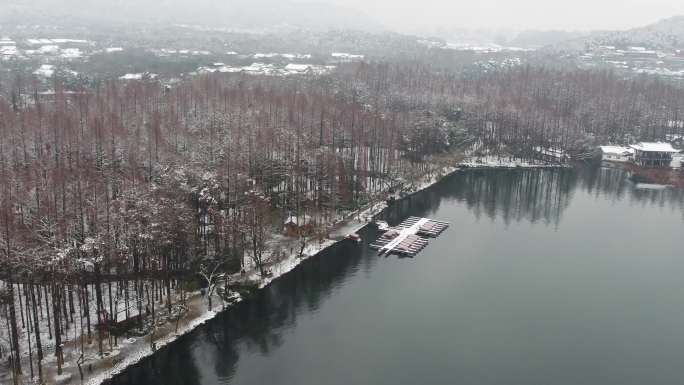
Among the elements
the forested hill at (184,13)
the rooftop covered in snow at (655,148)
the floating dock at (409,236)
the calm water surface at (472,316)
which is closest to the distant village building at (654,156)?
the rooftop covered in snow at (655,148)

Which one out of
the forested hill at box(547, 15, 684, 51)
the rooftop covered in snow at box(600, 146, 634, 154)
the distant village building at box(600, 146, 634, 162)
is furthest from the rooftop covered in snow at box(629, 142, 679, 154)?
the forested hill at box(547, 15, 684, 51)

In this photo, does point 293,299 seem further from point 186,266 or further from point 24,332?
point 24,332

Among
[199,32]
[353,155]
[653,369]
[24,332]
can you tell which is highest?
[199,32]

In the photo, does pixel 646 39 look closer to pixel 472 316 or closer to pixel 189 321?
pixel 472 316

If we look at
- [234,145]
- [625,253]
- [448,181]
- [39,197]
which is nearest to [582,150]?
[448,181]

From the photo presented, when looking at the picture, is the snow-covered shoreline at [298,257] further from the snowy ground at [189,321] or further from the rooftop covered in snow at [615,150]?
the rooftop covered in snow at [615,150]

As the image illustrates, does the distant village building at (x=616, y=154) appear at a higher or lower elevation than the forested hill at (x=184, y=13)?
lower

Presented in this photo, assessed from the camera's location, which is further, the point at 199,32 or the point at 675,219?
the point at 199,32
